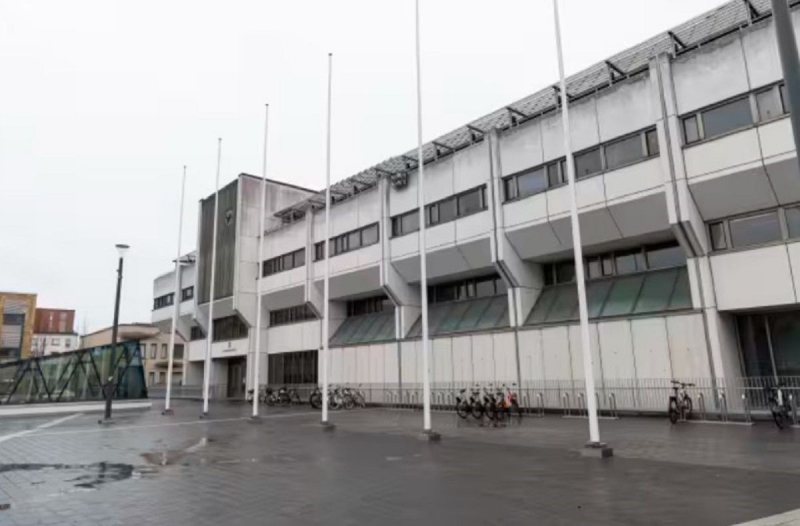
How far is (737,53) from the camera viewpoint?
61.1 ft

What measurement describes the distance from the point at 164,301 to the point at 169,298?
1268 mm

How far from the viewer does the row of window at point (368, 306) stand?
34.4 metres

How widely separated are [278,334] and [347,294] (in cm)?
881

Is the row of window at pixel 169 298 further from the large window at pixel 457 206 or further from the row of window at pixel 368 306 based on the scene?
the large window at pixel 457 206

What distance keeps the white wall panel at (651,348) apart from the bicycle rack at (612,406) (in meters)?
1.24

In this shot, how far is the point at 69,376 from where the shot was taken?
31797 mm

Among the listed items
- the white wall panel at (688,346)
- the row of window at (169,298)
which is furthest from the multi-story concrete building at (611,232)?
the row of window at (169,298)

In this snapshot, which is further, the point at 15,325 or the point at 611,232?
the point at 15,325

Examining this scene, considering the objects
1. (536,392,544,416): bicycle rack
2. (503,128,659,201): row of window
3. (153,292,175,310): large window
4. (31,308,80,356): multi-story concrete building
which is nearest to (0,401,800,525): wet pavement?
(536,392,544,416): bicycle rack

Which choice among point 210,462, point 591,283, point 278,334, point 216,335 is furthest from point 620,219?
point 216,335

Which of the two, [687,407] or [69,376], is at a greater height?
[69,376]

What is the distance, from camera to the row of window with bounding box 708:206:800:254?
59.7 feet

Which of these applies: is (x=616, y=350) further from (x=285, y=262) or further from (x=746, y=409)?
(x=285, y=262)

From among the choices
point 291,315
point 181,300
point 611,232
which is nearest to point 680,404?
point 611,232
